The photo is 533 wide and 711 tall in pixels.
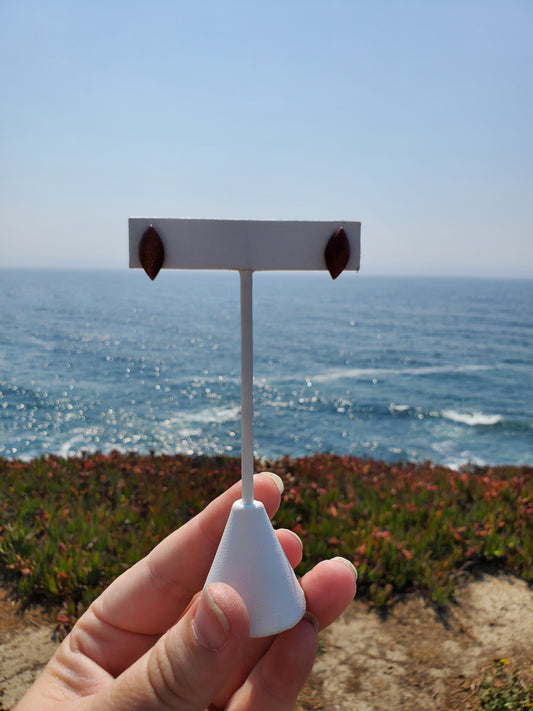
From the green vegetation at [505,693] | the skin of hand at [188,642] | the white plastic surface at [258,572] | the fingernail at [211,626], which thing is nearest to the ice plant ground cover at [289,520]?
the green vegetation at [505,693]

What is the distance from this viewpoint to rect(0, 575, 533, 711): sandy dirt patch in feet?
13.2

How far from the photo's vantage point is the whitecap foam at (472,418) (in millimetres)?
25609

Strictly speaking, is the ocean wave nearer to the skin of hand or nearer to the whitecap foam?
the whitecap foam

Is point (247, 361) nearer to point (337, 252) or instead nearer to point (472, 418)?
point (337, 252)

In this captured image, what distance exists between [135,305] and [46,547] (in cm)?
7587

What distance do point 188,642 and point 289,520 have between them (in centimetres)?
409

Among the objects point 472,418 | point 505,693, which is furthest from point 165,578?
point 472,418

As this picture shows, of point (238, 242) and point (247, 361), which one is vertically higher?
point (238, 242)

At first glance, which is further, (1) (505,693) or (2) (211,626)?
(1) (505,693)

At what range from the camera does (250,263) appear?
189 cm

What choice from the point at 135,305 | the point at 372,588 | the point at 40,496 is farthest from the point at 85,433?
the point at 135,305

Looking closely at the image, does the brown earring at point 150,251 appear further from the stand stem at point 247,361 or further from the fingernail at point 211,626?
the fingernail at point 211,626

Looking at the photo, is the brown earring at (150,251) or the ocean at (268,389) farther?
the ocean at (268,389)

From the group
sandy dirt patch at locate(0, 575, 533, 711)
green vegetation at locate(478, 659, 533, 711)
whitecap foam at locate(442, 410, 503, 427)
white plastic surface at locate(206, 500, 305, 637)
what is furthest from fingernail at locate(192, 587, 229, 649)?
whitecap foam at locate(442, 410, 503, 427)
